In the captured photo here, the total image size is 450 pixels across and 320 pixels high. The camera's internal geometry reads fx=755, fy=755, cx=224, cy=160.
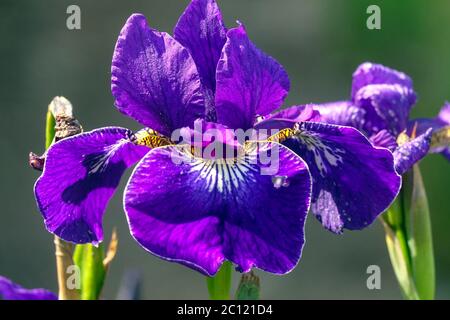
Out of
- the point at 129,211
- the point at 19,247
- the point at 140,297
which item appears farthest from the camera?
the point at 19,247

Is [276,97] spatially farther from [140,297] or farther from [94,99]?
[94,99]

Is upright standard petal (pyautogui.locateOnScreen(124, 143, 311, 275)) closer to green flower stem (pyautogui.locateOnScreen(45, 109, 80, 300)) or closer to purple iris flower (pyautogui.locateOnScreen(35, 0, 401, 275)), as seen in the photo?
purple iris flower (pyautogui.locateOnScreen(35, 0, 401, 275))

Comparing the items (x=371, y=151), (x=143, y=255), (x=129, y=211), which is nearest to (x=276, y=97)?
(x=371, y=151)

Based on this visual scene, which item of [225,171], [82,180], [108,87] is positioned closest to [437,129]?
[225,171]

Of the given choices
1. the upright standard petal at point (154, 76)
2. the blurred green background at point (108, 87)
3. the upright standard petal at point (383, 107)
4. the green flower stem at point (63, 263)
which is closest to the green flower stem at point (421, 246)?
the upright standard petal at point (383, 107)

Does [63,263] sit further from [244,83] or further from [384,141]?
[384,141]
